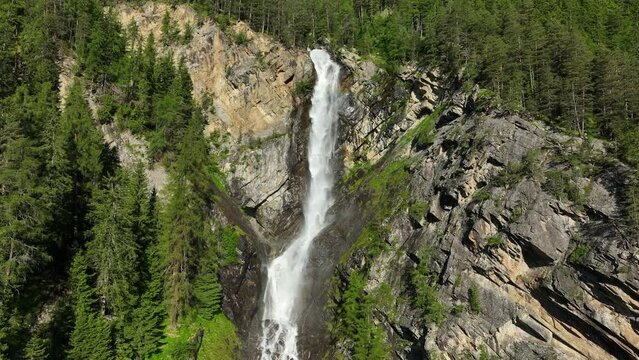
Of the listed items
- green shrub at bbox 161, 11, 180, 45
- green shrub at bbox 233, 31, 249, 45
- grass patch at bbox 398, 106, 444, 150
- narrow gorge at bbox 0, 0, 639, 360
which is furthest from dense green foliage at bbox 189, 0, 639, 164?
grass patch at bbox 398, 106, 444, 150

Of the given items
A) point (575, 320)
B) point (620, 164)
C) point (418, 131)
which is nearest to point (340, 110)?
point (418, 131)

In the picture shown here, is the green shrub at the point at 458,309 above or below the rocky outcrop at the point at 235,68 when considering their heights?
below

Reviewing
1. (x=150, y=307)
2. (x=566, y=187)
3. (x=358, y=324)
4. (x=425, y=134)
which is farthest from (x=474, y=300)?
(x=150, y=307)

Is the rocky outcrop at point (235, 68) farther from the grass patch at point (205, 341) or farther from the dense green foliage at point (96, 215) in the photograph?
the grass patch at point (205, 341)

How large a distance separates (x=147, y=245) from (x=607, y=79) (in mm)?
43902

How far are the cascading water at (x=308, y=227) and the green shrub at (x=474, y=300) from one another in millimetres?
16870

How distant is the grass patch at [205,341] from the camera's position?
32.5m

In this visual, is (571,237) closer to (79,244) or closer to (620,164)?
(620,164)

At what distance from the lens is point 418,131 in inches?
1852

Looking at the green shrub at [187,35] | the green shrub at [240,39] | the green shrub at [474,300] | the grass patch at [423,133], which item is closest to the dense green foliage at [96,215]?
the green shrub at [187,35]

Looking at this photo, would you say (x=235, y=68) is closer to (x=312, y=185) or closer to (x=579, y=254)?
(x=312, y=185)

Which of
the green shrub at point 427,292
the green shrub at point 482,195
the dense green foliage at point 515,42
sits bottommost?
the green shrub at point 427,292

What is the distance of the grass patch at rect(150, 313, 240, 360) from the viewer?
107ft

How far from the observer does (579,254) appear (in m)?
26.9
